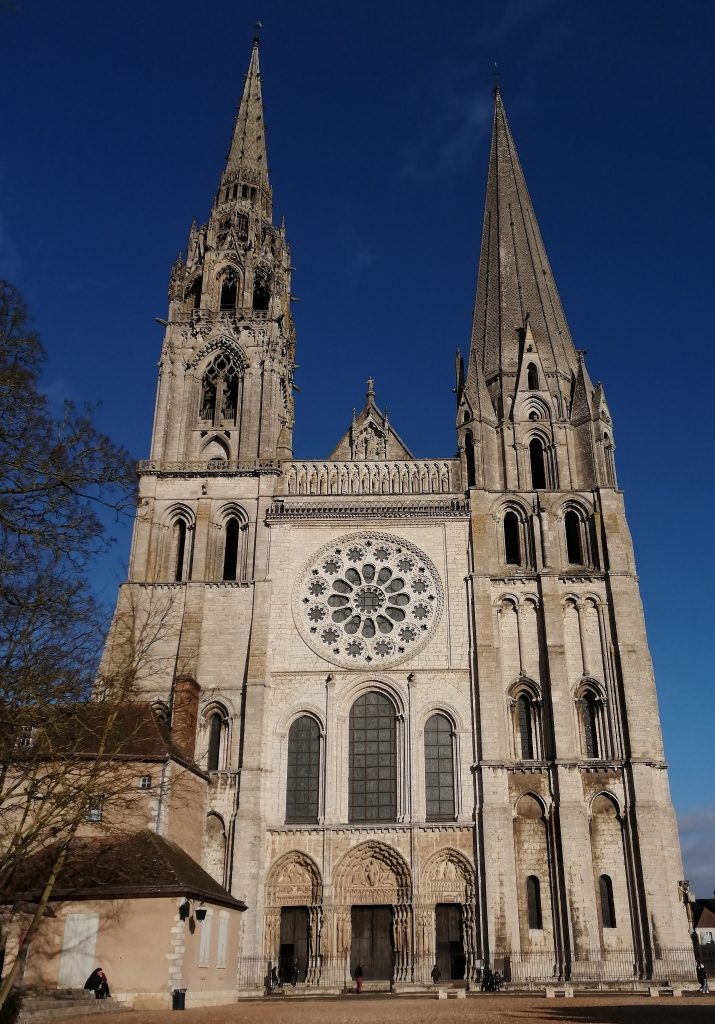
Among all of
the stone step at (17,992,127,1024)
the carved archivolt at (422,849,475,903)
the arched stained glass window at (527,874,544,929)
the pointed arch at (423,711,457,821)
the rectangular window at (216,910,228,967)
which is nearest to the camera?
the stone step at (17,992,127,1024)

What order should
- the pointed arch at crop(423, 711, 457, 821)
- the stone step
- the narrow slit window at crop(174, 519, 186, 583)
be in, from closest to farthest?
the stone step
the pointed arch at crop(423, 711, 457, 821)
the narrow slit window at crop(174, 519, 186, 583)

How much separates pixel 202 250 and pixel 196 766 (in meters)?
22.4

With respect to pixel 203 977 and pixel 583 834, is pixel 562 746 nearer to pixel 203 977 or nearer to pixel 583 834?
pixel 583 834

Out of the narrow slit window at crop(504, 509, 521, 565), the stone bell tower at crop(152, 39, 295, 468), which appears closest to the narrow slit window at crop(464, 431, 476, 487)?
the narrow slit window at crop(504, 509, 521, 565)

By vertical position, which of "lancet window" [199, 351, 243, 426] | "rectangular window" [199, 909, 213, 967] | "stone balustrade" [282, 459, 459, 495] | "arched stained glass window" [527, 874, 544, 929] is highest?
"lancet window" [199, 351, 243, 426]

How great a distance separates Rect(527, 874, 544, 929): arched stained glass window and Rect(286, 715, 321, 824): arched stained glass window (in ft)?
21.6

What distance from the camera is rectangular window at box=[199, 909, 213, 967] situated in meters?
21.1

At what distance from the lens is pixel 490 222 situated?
4312 cm

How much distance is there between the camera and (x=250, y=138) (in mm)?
44844

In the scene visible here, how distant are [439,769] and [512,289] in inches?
820

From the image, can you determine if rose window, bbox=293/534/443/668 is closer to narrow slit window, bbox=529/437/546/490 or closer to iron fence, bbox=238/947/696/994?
narrow slit window, bbox=529/437/546/490

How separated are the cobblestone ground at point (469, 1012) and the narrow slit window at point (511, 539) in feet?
47.6

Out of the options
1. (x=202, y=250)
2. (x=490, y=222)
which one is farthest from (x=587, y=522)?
(x=202, y=250)

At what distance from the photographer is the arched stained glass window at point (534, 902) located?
2700cm
